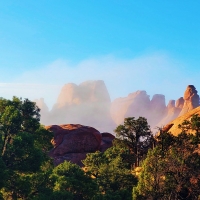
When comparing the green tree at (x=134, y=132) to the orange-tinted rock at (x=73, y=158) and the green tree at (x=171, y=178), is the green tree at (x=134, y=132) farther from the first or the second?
the green tree at (x=171, y=178)

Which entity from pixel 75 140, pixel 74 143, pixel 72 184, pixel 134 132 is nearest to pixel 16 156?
pixel 72 184

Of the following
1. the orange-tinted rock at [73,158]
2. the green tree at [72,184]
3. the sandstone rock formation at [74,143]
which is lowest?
the green tree at [72,184]

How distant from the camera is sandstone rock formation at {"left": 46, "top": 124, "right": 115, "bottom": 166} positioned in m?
80.9

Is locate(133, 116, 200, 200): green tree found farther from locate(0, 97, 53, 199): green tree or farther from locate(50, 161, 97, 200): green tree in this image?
locate(0, 97, 53, 199): green tree

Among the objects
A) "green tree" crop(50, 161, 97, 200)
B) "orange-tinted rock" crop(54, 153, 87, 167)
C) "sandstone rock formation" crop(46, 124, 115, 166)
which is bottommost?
"green tree" crop(50, 161, 97, 200)

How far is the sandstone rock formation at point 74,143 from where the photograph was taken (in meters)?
80.9

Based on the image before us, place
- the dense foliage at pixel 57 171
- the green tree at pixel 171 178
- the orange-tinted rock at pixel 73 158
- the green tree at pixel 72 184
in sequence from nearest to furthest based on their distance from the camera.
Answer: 1. the green tree at pixel 171 178
2. the dense foliage at pixel 57 171
3. the green tree at pixel 72 184
4. the orange-tinted rock at pixel 73 158

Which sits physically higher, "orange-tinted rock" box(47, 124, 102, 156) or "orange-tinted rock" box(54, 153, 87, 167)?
"orange-tinted rock" box(47, 124, 102, 156)

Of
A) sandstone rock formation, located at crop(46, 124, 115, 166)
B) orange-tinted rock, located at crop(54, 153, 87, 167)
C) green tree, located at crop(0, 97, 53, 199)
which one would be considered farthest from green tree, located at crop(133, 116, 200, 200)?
sandstone rock formation, located at crop(46, 124, 115, 166)

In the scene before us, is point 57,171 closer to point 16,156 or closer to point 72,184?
point 72,184

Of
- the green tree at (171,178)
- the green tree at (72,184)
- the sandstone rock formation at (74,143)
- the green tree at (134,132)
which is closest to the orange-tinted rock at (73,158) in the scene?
the sandstone rock formation at (74,143)

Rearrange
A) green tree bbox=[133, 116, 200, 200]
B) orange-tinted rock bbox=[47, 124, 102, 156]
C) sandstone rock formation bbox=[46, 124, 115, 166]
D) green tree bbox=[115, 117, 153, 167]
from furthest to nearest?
orange-tinted rock bbox=[47, 124, 102, 156]
sandstone rock formation bbox=[46, 124, 115, 166]
green tree bbox=[115, 117, 153, 167]
green tree bbox=[133, 116, 200, 200]

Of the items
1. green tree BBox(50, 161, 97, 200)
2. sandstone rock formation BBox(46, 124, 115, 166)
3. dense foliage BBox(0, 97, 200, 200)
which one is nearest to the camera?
dense foliage BBox(0, 97, 200, 200)

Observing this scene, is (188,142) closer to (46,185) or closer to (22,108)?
(46,185)
